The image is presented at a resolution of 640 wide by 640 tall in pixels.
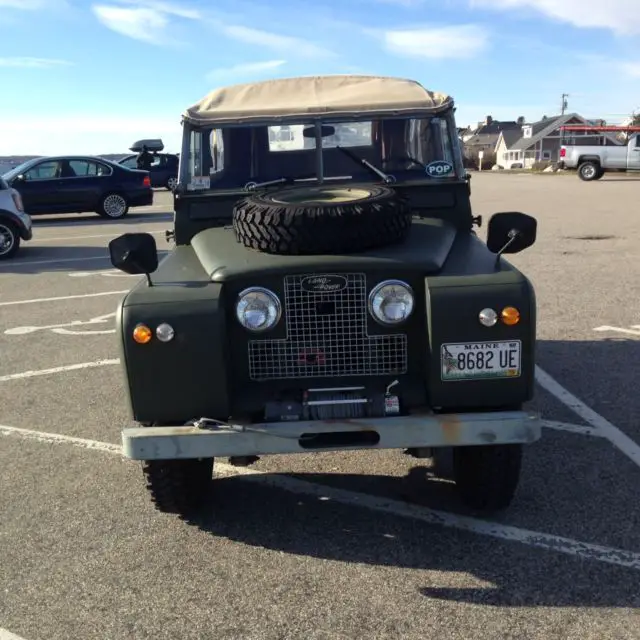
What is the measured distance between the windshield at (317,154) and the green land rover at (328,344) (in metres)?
0.66

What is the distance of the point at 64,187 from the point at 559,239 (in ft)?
41.1

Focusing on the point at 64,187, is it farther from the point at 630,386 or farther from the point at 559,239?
the point at 630,386

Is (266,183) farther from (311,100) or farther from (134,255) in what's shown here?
(134,255)

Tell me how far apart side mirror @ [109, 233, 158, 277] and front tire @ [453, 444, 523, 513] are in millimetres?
1819

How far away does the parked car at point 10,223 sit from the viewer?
13.2 m

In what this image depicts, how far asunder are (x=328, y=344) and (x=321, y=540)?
968mm

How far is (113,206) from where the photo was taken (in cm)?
2016

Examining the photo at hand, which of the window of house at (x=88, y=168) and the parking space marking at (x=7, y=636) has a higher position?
the window of house at (x=88, y=168)

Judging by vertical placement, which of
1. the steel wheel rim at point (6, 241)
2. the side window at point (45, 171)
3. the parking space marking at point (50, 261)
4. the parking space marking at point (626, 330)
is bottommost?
the parking space marking at point (626, 330)

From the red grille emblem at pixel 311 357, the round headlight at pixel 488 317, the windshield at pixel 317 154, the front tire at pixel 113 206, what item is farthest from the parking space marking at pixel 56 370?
the front tire at pixel 113 206

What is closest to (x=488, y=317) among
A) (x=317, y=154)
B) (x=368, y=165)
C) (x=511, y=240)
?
(x=511, y=240)

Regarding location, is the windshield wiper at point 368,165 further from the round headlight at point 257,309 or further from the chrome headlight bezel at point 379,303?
the round headlight at point 257,309

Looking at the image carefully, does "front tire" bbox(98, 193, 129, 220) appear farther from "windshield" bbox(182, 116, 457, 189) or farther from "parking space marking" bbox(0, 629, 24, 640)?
"parking space marking" bbox(0, 629, 24, 640)

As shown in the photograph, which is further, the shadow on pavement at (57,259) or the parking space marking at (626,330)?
the shadow on pavement at (57,259)
